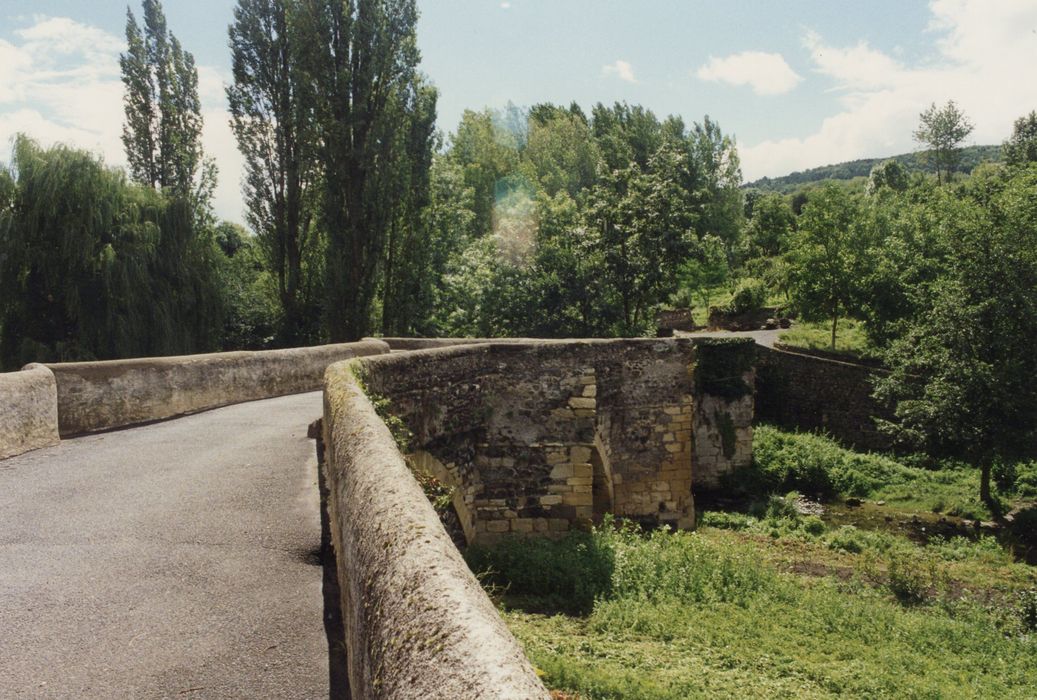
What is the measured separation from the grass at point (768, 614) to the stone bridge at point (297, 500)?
5.91 ft

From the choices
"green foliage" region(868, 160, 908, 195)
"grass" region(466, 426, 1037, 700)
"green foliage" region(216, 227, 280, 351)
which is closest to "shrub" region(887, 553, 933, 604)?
"grass" region(466, 426, 1037, 700)

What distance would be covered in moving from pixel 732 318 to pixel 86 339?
1279 inches

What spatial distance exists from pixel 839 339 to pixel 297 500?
3118 centimetres

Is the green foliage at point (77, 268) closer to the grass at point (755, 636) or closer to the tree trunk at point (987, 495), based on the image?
the grass at point (755, 636)

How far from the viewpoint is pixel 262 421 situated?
1194cm

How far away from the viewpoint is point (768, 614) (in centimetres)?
1080

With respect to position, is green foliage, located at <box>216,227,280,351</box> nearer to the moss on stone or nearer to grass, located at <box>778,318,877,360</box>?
the moss on stone

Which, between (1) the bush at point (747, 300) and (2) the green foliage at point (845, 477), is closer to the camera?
(2) the green foliage at point (845, 477)

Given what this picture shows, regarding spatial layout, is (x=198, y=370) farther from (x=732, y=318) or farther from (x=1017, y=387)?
(x=732, y=318)

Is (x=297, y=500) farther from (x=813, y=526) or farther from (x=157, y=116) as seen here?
(x=157, y=116)

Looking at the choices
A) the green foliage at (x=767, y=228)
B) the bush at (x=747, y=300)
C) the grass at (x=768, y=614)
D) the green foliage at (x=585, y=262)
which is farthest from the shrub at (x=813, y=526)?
the green foliage at (x=767, y=228)

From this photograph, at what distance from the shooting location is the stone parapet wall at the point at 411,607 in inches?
86.2

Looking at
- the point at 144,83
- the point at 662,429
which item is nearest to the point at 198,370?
the point at 662,429

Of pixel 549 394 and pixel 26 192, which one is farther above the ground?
pixel 26 192
